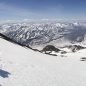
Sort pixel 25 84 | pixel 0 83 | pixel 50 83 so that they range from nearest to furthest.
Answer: pixel 0 83 < pixel 25 84 < pixel 50 83

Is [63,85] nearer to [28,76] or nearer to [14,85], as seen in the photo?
[28,76]

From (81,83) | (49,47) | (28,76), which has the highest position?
(28,76)

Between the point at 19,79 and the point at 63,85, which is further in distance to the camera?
the point at 63,85

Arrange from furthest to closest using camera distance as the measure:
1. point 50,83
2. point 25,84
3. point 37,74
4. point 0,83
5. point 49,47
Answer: point 49,47 < point 37,74 < point 50,83 < point 25,84 < point 0,83

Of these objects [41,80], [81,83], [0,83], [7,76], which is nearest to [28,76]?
[41,80]

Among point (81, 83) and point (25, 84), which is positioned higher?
point (25, 84)

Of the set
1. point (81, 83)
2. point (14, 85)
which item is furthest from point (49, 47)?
point (14, 85)

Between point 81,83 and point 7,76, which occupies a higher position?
point 7,76

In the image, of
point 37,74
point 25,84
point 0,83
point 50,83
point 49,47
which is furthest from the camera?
point 49,47

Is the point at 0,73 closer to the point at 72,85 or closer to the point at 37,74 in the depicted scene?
the point at 37,74
